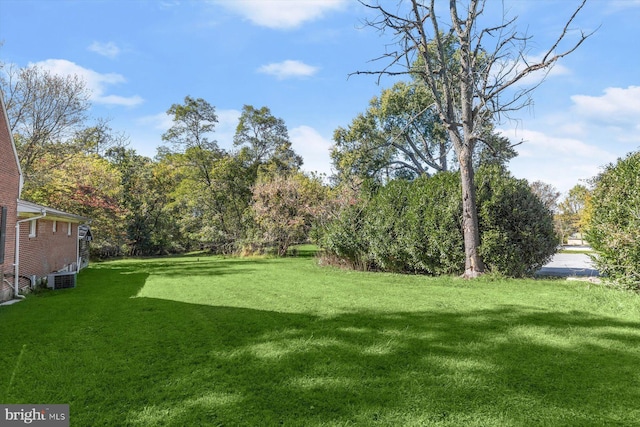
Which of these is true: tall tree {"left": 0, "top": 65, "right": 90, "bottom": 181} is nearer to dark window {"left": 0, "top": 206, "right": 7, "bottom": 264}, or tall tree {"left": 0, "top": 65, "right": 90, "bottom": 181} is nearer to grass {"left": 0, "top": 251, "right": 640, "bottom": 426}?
dark window {"left": 0, "top": 206, "right": 7, "bottom": 264}

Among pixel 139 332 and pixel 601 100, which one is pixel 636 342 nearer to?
pixel 139 332

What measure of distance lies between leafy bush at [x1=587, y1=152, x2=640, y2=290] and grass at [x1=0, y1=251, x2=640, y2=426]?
1.02 metres

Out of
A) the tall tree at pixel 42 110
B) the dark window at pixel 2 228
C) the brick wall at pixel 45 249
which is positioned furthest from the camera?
the tall tree at pixel 42 110

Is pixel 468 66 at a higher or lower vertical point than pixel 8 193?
higher

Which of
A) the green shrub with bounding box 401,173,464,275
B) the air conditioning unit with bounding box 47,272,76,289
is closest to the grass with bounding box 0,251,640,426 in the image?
the air conditioning unit with bounding box 47,272,76,289

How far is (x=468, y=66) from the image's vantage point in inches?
440

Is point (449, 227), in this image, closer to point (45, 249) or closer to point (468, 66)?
point (468, 66)

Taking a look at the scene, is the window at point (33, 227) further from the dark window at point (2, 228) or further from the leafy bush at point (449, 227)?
the leafy bush at point (449, 227)

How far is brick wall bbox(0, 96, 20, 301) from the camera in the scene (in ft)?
27.4

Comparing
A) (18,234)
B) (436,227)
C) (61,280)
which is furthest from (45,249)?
(436,227)

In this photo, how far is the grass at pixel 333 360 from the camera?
2916 millimetres

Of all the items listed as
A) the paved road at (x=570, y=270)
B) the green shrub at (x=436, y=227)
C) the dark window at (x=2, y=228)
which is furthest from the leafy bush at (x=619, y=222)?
the dark window at (x=2, y=228)

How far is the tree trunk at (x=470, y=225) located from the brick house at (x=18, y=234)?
12.2 m

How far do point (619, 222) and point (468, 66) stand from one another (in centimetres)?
614
